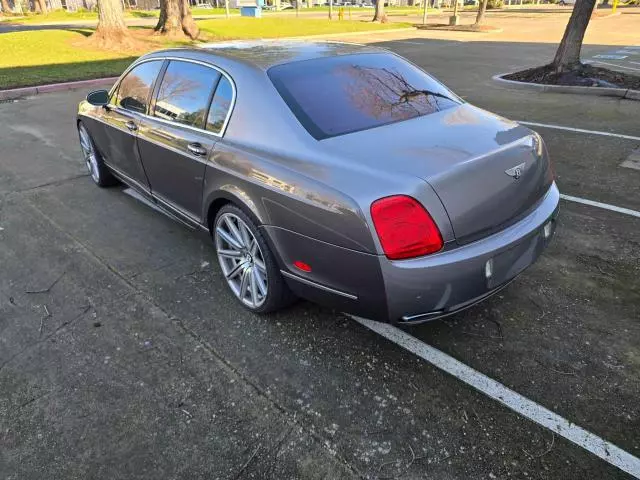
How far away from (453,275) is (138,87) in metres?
3.17

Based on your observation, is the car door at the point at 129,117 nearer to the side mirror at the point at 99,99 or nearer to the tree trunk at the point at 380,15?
the side mirror at the point at 99,99

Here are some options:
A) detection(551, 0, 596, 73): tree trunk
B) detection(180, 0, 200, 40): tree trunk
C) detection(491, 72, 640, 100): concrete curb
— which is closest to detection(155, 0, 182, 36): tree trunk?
detection(180, 0, 200, 40): tree trunk

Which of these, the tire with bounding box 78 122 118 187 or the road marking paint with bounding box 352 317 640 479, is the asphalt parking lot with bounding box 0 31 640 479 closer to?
the road marking paint with bounding box 352 317 640 479

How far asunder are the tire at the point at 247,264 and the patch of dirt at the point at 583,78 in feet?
31.1

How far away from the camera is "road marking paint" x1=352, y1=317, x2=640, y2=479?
2064 mm

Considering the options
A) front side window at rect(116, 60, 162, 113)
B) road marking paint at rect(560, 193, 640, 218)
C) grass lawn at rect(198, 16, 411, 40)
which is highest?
front side window at rect(116, 60, 162, 113)

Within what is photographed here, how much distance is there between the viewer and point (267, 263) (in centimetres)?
279

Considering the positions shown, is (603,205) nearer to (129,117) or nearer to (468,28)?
(129,117)

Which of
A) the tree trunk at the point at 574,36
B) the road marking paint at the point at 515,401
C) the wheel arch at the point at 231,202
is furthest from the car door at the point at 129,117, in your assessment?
the tree trunk at the point at 574,36

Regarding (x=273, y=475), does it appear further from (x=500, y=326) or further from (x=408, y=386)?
(x=500, y=326)

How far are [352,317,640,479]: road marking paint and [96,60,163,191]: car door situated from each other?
2498 millimetres

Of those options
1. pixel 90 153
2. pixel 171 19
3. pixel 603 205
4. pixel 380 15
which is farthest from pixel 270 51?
pixel 380 15

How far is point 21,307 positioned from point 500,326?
3188 millimetres

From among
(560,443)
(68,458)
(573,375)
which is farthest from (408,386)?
(68,458)
